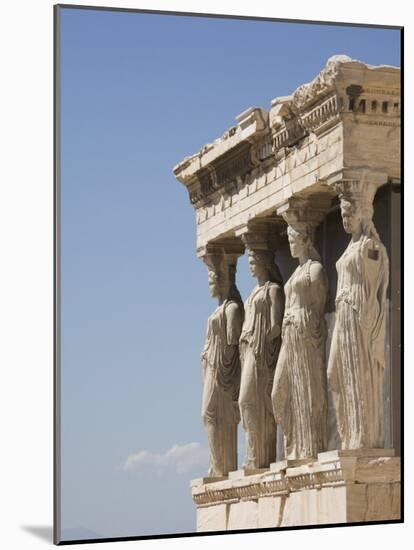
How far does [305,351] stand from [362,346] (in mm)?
707

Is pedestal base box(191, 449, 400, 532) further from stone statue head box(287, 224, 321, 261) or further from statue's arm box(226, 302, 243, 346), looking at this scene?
stone statue head box(287, 224, 321, 261)

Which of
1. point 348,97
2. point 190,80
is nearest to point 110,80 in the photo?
point 190,80

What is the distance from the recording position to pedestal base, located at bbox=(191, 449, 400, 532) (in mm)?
14922

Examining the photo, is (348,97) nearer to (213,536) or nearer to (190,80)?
(190,80)

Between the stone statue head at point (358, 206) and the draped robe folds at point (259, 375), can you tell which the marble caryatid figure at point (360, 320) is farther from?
the draped robe folds at point (259, 375)

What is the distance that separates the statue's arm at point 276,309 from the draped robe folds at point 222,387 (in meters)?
0.47

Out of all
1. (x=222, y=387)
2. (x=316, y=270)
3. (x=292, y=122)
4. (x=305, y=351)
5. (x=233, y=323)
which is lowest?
(x=222, y=387)

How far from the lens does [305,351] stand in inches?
621

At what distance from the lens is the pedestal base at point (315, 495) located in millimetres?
14922

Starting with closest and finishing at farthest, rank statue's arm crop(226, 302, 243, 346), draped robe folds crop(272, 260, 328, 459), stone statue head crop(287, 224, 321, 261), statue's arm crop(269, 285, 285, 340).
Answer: draped robe folds crop(272, 260, 328, 459) < stone statue head crop(287, 224, 321, 261) < statue's arm crop(269, 285, 285, 340) < statue's arm crop(226, 302, 243, 346)

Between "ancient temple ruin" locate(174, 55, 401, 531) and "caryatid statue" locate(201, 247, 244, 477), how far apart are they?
2 centimetres

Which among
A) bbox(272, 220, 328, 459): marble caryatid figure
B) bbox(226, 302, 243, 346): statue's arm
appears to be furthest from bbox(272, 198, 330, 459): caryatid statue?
bbox(226, 302, 243, 346): statue's arm

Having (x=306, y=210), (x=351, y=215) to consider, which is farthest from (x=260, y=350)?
(x=351, y=215)

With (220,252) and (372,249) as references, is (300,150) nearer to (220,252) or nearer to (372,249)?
(372,249)
